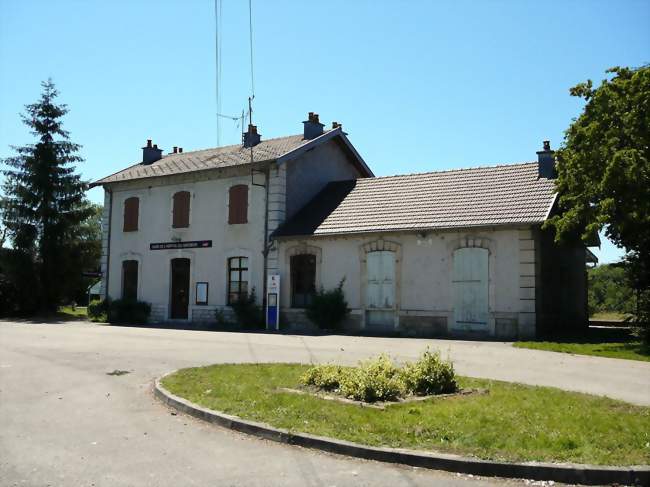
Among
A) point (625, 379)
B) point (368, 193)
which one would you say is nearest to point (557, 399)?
point (625, 379)

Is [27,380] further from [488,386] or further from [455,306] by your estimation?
[455,306]

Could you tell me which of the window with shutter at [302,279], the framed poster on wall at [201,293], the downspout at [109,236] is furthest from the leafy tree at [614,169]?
the downspout at [109,236]

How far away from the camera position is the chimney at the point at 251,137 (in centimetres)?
2761

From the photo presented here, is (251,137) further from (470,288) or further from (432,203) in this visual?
(470,288)

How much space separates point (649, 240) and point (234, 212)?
570 inches

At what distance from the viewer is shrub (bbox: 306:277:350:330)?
21.0 metres

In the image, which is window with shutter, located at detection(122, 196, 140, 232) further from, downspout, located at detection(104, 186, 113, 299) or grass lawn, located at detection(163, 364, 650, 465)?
grass lawn, located at detection(163, 364, 650, 465)

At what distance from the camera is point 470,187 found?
70.3 ft

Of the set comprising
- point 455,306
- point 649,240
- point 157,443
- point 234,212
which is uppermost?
point 234,212

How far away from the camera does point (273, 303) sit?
73.4 ft

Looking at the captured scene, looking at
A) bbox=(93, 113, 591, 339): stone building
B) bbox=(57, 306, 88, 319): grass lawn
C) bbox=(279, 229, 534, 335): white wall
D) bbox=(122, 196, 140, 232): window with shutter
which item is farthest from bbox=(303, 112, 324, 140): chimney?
bbox=(57, 306, 88, 319): grass lawn

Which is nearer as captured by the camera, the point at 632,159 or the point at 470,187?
the point at 632,159

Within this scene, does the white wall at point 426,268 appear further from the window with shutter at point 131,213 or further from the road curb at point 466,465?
the road curb at point 466,465

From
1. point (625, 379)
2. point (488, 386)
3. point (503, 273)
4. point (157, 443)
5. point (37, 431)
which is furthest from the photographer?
point (503, 273)
